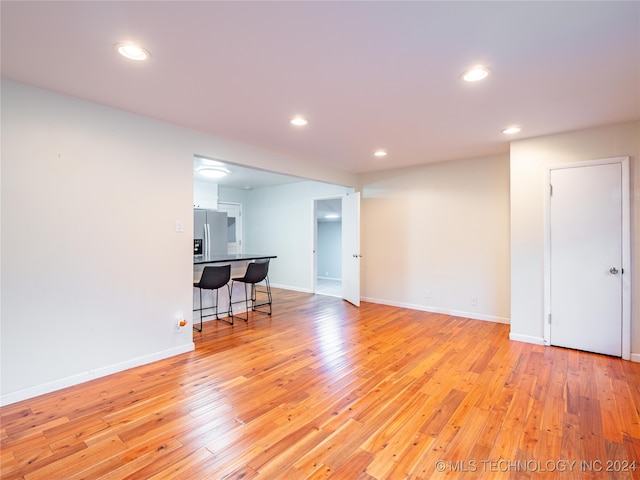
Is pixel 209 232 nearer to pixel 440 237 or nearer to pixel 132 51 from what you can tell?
pixel 440 237

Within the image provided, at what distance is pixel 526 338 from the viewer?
12.1 feet

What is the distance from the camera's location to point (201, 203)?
22.3 feet

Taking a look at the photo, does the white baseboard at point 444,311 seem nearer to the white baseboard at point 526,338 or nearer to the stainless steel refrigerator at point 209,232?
the white baseboard at point 526,338

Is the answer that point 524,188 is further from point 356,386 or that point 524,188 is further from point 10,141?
point 10,141

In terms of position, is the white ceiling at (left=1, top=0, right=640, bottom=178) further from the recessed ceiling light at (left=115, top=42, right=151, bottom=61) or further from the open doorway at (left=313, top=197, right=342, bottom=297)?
the open doorway at (left=313, top=197, right=342, bottom=297)

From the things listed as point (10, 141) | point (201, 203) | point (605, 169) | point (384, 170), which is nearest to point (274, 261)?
point (201, 203)

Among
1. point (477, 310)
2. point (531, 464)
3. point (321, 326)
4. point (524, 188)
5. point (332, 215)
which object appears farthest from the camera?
point (332, 215)

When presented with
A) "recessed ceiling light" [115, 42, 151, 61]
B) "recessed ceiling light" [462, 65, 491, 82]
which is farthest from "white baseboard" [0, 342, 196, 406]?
"recessed ceiling light" [462, 65, 491, 82]

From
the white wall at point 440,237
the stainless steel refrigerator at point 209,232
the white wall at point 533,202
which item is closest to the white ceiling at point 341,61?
the white wall at point 533,202

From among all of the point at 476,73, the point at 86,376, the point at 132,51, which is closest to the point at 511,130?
the point at 476,73

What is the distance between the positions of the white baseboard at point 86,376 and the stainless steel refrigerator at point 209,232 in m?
3.17

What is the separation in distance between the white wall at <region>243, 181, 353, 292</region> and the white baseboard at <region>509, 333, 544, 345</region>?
370 centimetres

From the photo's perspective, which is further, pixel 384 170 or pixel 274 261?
pixel 274 261

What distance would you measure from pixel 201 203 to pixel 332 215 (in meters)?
3.47
